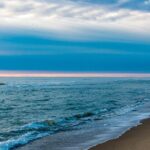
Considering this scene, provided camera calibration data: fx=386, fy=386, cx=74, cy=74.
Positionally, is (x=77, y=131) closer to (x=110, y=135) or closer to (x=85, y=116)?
(x=110, y=135)

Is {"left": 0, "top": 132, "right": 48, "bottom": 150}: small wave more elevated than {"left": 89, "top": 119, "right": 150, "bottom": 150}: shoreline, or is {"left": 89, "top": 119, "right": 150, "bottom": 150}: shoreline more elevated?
{"left": 89, "top": 119, "right": 150, "bottom": 150}: shoreline

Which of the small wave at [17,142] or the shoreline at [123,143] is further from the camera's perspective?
the small wave at [17,142]

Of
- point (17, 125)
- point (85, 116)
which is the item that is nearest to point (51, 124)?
point (17, 125)

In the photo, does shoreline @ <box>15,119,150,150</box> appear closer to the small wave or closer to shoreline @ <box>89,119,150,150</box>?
shoreline @ <box>89,119,150,150</box>

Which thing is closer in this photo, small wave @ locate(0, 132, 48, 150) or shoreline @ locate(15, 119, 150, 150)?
shoreline @ locate(15, 119, 150, 150)

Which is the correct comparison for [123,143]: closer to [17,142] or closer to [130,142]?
[130,142]

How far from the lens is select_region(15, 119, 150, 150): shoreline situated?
49.3 ft

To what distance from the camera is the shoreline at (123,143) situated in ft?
49.3

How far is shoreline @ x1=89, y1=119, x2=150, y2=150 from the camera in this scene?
14930 millimetres

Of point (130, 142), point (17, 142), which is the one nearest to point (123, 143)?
point (130, 142)

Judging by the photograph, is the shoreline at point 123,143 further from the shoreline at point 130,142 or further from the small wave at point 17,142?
the small wave at point 17,142

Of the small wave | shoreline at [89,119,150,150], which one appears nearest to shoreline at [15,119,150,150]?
shoreline at [89,119,150,150]

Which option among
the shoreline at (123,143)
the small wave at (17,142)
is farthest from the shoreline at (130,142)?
the small wave at (17,142)

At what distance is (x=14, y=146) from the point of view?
1688 cm
